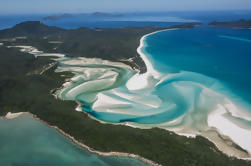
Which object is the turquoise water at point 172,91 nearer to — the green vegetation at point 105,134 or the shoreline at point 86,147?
the green vegetation at point 105,134

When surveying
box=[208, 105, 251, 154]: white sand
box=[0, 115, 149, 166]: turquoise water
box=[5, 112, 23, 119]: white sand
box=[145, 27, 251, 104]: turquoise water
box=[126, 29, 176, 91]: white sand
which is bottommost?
box=[0, 115, 149, 166]: turquoise water

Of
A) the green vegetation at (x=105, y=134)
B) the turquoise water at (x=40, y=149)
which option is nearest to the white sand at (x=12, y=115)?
the green vegetation at (x=105, y=134)

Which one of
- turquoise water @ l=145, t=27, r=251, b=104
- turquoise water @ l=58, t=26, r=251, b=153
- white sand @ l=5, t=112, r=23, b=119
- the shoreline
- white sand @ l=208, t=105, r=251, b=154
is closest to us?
the shoreline

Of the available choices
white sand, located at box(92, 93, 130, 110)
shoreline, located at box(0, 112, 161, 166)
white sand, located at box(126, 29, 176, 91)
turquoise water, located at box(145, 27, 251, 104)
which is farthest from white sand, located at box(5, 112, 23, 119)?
turquoise water, located at box(145, 27, 251, 104)

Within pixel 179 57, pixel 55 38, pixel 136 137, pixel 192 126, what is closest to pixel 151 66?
pixel 179 57

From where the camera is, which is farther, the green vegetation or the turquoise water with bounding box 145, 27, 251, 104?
the turquoise water with bounding box 145, 27, 251, 104

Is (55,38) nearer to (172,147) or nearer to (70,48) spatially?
(70,48)

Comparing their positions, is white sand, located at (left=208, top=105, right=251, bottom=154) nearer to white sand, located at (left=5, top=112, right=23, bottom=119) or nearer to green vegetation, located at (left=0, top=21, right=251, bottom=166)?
green vegetation, located at (left=0, top=21, right=251, bottom=166)
